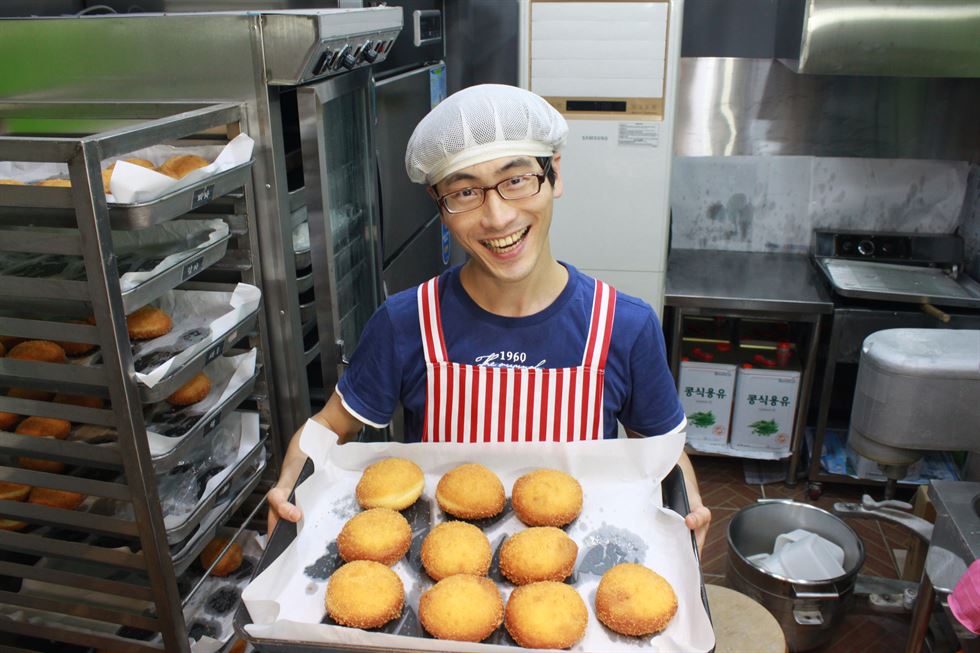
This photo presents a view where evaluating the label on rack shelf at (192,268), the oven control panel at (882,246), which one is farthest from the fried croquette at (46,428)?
the oven control panel at (882,246)

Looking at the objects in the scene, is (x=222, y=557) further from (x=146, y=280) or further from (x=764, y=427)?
(x=764, y=427)

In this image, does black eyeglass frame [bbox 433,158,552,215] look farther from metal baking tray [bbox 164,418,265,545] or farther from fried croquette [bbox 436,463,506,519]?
metal baking tray [bbox 164,418,265,545]

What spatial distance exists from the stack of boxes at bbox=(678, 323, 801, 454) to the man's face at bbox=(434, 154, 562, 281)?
2.48 meters

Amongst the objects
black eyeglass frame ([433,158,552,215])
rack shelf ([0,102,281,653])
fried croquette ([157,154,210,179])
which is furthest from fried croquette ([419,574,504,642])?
fried croquette ([157,154,210,179])

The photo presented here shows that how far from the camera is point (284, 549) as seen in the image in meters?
1.35

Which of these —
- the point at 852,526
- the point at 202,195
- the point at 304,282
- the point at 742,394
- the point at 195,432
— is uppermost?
the point at 202,195

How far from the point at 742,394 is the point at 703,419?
0.77 feet

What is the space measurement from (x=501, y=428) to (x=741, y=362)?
2491 mm

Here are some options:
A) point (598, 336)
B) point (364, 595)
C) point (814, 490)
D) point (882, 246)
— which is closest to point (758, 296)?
point (882, 246)

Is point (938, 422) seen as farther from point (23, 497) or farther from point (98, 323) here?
point (23, 497)

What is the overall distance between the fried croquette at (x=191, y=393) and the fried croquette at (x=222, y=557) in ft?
1.60

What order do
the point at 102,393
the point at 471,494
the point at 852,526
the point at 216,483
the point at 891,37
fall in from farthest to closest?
1. the point at 852,526
2. the point at 891,37
3. the point at 216,483
4. the point at 102,393
5. the point at 471,494

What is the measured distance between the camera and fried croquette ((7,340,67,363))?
5.87ft

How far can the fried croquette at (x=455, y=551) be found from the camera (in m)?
1.30
